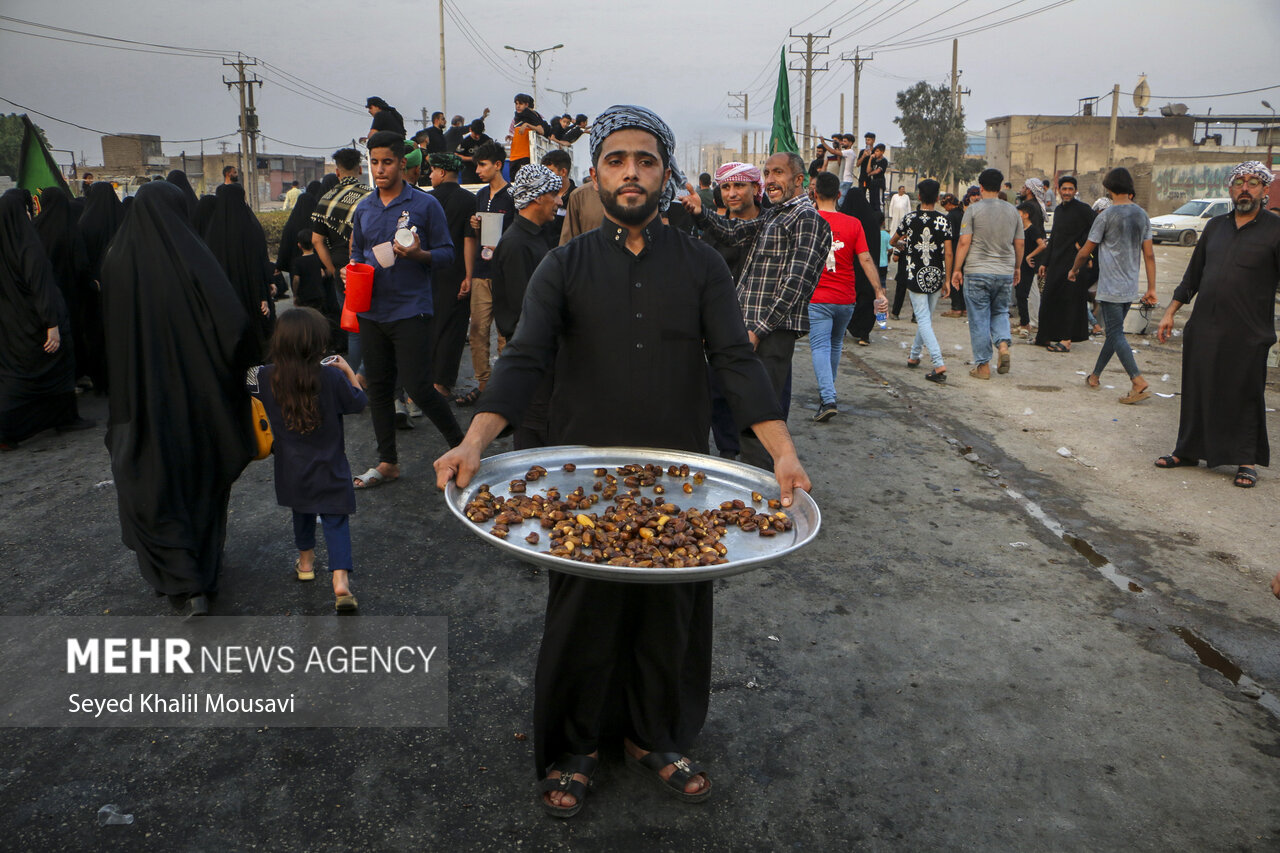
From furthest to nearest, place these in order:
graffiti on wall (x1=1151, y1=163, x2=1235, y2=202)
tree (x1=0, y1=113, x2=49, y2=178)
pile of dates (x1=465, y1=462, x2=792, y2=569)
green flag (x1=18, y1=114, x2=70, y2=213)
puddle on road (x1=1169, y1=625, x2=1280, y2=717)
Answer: tree (x1=0, y1=113, x2=49, y2=178) < graffiti on wall (x1=1151, y1=163, x2=1235, y2=202) < green flag (x1=18, y1=114, x2=70, y2=213) < puddle on road (x1=1169, y1=625, x2=1280, y2=717) < pile of dates (x1=465, y1=462, x2=792, y2=569)

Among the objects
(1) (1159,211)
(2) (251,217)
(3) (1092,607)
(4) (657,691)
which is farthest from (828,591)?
(1) (1159,211)

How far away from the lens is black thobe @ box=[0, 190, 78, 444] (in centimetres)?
637

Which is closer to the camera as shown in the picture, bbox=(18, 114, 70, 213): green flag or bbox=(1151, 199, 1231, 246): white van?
bbox=(18, 114, 70, 213): green flag

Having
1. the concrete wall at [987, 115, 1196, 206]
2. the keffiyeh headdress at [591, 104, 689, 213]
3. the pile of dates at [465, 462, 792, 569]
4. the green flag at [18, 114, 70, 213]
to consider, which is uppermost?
the concrete wall at [987, 115, 1196, 206]

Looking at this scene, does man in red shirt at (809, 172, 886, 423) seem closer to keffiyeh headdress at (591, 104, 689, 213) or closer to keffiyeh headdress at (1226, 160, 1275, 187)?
keffiyeh headdress at (1226, 160, 1275, 187)

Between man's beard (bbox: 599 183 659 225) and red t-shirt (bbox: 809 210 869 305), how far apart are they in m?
4.86

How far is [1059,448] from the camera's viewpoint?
7062mm

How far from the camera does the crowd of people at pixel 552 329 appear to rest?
108 inches

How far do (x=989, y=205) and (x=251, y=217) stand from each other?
289 inches

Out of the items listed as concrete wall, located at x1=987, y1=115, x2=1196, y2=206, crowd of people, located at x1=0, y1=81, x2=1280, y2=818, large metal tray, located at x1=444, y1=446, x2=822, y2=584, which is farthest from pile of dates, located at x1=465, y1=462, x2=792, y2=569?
concrete wall, located at x1=987, y1=115, x2=1196, y2=206

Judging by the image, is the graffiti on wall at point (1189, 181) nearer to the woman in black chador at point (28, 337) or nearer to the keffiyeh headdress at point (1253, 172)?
the keffiyeh headdress at point (1253, 172)

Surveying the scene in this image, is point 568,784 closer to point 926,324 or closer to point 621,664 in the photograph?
point 621,664

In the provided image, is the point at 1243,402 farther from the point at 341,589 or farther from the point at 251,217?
the point at 251,217

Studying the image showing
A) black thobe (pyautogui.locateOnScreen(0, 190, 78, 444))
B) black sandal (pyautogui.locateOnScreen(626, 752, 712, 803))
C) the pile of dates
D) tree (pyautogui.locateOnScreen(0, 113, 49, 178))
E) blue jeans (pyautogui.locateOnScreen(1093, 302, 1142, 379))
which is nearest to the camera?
the pile of dates
